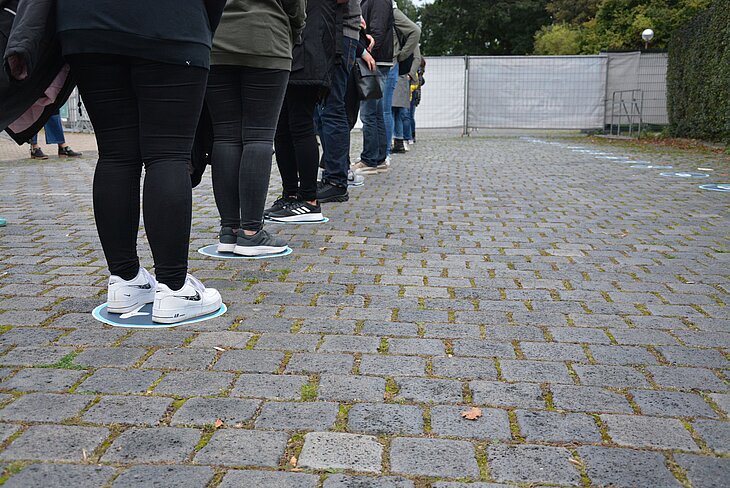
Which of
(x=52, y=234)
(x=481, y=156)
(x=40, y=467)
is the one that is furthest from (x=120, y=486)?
(x=481, y=156)

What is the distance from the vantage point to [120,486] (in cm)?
194

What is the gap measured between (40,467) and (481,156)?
37.6 ft

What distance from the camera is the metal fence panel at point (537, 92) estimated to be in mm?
20266

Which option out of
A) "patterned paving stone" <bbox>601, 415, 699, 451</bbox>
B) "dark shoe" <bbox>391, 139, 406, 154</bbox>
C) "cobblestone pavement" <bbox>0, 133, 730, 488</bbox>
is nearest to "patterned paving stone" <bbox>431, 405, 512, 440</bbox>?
"cobblestone pavement" <bbox>0, 133, 730, 488</bbox>

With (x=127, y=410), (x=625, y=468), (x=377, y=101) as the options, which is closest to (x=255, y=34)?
(x=127, y=410)

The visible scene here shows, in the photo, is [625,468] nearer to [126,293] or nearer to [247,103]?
[126,293]

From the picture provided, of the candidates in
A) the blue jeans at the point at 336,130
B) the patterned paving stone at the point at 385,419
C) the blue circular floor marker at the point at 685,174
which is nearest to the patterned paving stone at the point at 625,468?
the patterned paving stone at the point at 385,419

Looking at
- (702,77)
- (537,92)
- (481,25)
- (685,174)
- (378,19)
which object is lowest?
(685,174)

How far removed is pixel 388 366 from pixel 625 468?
96 cm

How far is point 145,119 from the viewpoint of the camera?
10.0ft

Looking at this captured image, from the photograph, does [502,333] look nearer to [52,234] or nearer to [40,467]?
[40,467]

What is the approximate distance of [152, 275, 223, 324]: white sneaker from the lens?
3240 mm

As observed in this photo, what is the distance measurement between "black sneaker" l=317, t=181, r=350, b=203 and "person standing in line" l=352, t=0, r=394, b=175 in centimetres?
176

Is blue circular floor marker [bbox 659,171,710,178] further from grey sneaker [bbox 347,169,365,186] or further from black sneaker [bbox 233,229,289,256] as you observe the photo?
black sneaker [bbox 233,229,289,256]
